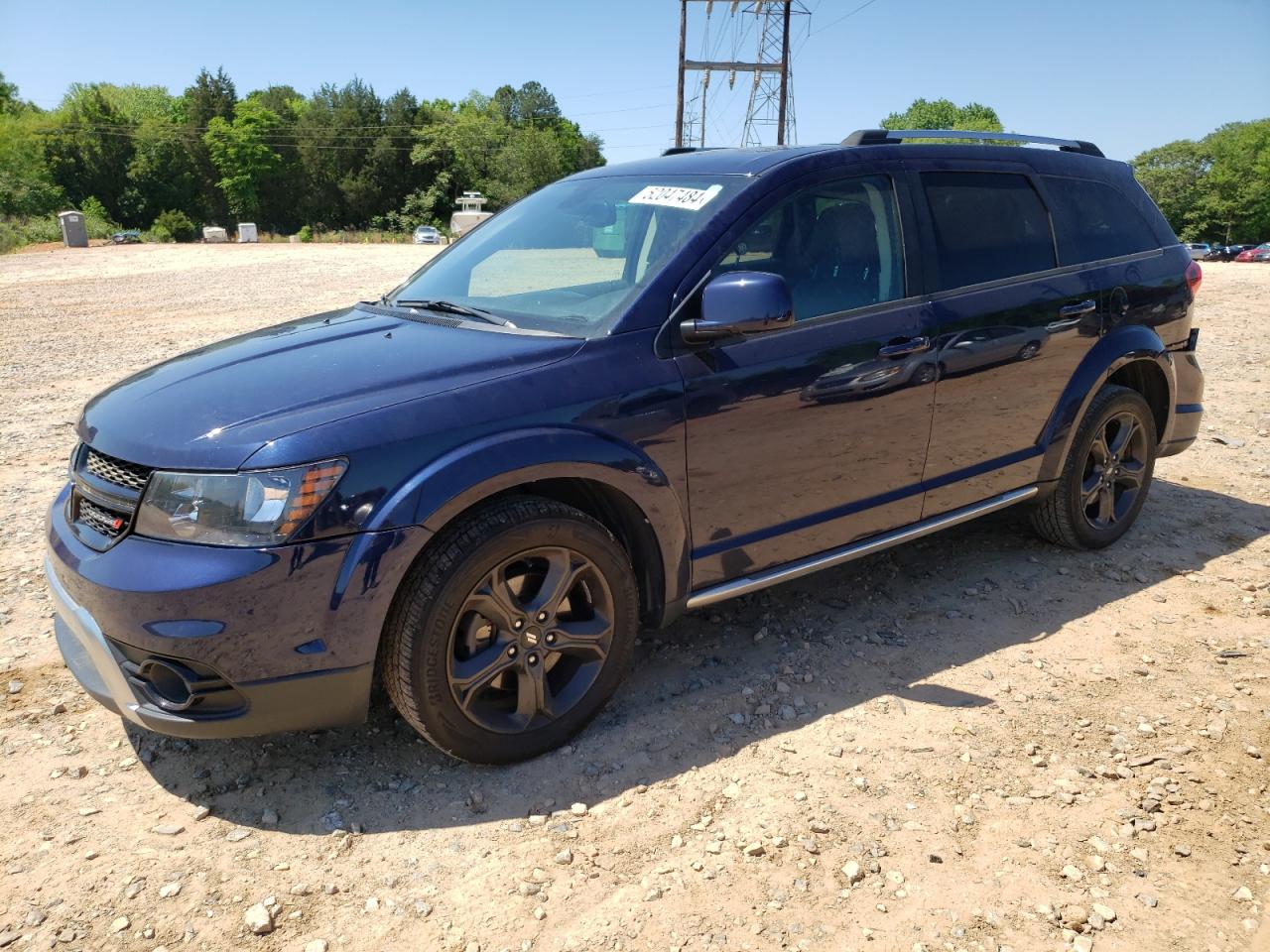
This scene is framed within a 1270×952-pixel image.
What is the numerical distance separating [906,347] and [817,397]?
49cm

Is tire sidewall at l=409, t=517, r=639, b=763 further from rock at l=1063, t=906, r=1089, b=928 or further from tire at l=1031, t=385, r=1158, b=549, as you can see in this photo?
tire at l=1031, t=385, r=1158, b=549

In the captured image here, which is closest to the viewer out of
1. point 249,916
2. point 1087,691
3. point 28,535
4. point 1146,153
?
point 249,916

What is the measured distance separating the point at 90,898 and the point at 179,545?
95 centimetres

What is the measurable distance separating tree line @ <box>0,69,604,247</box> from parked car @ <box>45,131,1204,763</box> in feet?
231

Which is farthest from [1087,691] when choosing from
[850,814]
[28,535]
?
[28,535]

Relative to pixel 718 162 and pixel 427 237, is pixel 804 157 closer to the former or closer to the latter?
pixel 718 162

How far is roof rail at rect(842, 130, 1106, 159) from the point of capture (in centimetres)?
374

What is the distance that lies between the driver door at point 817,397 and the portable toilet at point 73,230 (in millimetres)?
41883

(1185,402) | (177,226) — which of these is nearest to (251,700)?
(1185,402)

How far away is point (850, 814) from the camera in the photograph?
8.92ft

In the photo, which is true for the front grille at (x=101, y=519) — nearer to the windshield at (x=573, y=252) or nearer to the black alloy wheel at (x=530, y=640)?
the black alloy wheel at (x=530, y=640)

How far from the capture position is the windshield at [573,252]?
10.5 feet

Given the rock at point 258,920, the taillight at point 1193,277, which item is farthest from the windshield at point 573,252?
the taillight at point 1193,277

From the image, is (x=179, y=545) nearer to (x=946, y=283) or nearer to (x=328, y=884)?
(x=328, y=884)
